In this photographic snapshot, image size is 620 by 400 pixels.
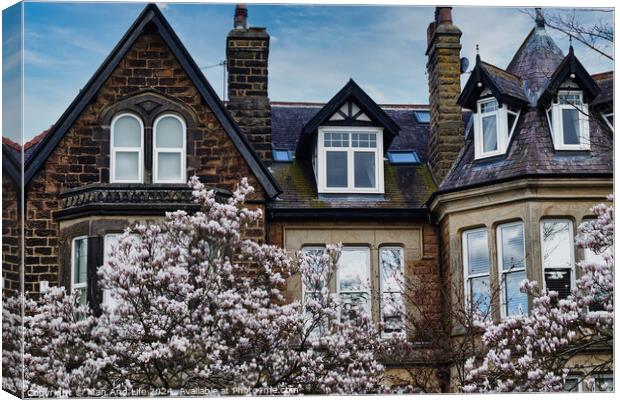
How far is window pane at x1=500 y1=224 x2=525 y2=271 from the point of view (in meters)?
21.5

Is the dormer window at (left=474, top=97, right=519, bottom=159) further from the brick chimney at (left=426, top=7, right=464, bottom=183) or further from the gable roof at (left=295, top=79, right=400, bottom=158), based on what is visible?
the gable roof at (left=295, top=79, right=400, bottom=158)

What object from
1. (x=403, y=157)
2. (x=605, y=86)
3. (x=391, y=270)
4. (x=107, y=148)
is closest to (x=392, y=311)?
(x=391, y=270)

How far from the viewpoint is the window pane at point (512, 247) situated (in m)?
21.5

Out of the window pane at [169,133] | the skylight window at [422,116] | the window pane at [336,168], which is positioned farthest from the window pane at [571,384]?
the window pane at [169,133]

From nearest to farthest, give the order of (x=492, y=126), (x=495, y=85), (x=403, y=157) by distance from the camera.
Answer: (x=495, y=85) < (x=492, y=126) < (x=403, y=157)

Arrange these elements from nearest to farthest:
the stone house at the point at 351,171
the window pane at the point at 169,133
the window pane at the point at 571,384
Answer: the window pane at the point at 571,384 < the stone house at the point at 351,171 < the window pane at the point at 169,133

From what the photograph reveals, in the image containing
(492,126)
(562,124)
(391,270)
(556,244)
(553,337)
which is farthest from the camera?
(492,126)

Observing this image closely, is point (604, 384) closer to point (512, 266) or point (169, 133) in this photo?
point (512, 266)

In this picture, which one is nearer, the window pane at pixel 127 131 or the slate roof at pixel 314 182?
the window pane at pixel 127 131

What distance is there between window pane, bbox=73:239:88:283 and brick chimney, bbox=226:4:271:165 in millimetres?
3889

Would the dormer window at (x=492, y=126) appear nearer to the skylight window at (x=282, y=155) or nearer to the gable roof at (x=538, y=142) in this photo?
the gable roof at (x=538, y=142)

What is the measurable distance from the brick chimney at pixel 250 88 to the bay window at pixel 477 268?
165 inches

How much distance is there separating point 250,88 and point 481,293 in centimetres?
576

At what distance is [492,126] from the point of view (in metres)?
22.8
